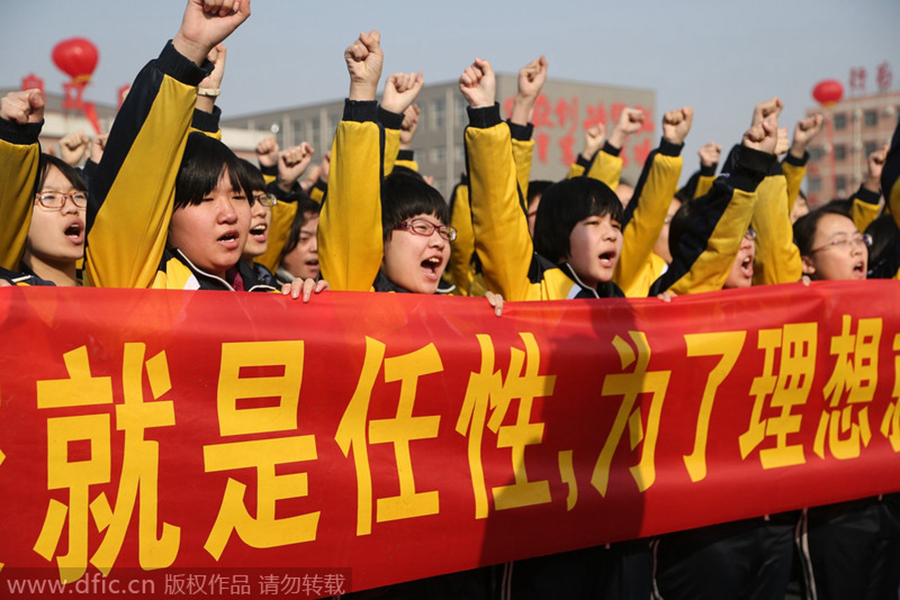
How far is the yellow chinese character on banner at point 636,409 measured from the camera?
10.0 ft

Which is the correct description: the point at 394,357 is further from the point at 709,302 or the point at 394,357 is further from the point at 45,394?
the point at 709,302

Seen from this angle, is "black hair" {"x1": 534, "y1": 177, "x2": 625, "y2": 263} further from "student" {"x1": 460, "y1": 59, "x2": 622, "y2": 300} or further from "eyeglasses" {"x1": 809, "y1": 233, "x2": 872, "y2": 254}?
"eyeglasses" {"x1": 809, "y1": 233, "x2": 872, "y2": 254}

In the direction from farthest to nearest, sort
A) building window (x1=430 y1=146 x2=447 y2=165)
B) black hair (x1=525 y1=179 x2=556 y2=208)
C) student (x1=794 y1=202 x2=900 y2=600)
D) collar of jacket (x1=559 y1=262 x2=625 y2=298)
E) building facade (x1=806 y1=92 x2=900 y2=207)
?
building facade (x1=806 y1=92 x2=900 y2=207), building window (x1=430 y1=146 x2=447 y2=165), black hair (x1=525 y1=179 x2=556 y2=208), student (x1=794 y1=202 x2=900 y2=600), collar of jacket (x1=559 y1=262 x2=625 y2=298)

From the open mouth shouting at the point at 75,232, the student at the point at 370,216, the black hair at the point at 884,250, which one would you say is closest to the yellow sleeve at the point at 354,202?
the student at the point at 370,216

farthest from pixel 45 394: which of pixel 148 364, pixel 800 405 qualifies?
pixel 800 405

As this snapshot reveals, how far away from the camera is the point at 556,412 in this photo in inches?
117

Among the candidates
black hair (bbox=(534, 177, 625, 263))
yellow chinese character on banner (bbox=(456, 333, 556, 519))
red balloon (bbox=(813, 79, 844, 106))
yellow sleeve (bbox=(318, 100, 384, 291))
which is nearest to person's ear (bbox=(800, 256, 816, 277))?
black hair (bbox=(534, 177, 625, 263))

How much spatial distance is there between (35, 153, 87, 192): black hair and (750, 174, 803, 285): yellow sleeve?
2.73m

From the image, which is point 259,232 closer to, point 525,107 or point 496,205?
point 496,205

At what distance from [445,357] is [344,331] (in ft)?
1.11

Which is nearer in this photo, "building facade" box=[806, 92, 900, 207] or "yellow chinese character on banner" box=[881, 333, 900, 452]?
"yellow chinese character on banner" box=[881, 333, 900, 452]

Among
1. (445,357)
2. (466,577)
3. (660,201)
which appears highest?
(660,201)

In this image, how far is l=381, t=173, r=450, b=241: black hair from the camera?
3256 mm

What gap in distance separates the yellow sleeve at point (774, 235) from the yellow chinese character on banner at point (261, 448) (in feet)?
7.61
